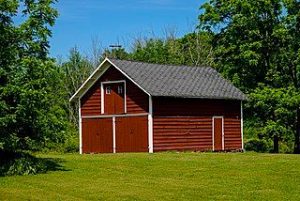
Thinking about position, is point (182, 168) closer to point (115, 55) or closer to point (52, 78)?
point (52, 78)

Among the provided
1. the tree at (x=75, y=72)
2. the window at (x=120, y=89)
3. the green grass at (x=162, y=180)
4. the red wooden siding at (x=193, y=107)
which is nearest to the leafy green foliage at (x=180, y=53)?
the tree at (x=75, y=72)

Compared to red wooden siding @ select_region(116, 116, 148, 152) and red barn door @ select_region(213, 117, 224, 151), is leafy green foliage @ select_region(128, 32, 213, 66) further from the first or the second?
red wooden siding @ select_region(116, 116, 148, 152)

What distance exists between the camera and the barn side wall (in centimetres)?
3544

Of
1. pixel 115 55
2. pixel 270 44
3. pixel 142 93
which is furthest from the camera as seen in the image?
pixel 115 55

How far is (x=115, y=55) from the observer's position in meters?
72.4

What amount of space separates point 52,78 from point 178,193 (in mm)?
7895

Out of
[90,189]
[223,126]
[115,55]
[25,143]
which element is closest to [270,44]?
[223,126]

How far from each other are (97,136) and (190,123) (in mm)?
5654

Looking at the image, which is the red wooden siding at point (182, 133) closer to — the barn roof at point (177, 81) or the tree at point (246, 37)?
the barn roof at point (177, 81)

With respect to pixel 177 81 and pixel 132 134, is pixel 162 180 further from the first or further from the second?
pixel 177 81

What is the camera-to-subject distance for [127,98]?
36156 millimetres

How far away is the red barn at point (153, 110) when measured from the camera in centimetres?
3534

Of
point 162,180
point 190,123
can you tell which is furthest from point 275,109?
point 162,180

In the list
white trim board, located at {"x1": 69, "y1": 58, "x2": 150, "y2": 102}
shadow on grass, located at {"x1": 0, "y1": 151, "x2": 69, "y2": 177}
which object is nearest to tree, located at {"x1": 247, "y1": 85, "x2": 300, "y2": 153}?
white trim board, located at {"x1": 69, "y1": 58, "x2": 150, "y2": 102}
